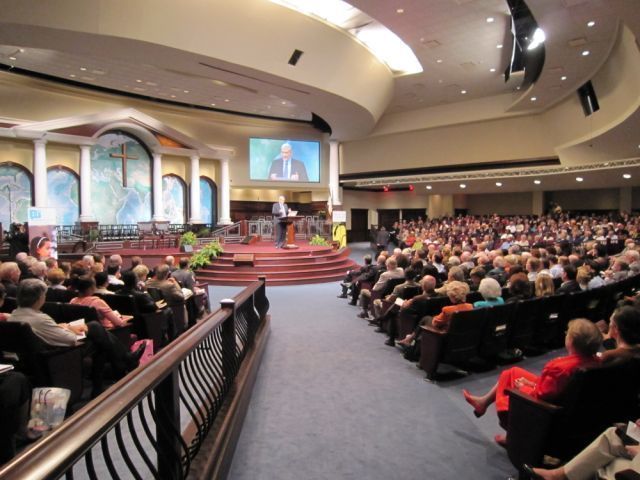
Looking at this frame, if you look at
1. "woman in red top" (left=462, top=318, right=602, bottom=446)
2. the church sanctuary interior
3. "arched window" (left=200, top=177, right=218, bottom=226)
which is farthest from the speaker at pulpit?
"woman in red top" (left=462, top=318, right=602, bottom=446)

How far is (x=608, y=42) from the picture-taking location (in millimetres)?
10844

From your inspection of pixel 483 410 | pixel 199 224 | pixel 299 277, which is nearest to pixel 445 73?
pixel 299 277

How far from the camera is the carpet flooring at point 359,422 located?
2.67 metres

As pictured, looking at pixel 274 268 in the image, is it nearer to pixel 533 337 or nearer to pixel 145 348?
pixel 145 348

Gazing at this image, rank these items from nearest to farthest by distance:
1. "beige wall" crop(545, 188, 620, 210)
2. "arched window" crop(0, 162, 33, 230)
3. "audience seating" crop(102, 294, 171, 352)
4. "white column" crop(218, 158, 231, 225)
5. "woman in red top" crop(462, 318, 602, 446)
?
"woman in red top" crop(462, 318, 602, 446) < "audience seating" crop(102, 294, 171, 352) < "arched window" crop(0, 162, 33, 230) < "beige wall" crop(545, 188, 620, 210) < "white column" crop(218, 158, 231, 225)

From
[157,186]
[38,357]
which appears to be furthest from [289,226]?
[38,357]

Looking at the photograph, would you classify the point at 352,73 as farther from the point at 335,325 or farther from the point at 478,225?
the point at 335,325

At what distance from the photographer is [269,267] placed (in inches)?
442

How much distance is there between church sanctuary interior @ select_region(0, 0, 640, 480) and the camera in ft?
8.29

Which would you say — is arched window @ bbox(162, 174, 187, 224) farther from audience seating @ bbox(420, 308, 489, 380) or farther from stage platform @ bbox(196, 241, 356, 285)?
audience seating @ bbox(420, 308, 489, 380)

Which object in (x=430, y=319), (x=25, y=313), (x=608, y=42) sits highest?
(x=608, y=42)

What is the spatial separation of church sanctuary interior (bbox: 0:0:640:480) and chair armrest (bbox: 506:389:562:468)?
0.05 feet

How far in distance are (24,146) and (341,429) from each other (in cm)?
1684

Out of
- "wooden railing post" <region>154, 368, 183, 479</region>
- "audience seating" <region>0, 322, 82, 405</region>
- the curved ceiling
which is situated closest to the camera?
"wooden railing post" <region>154, 368, 183, 479</region>
